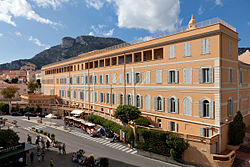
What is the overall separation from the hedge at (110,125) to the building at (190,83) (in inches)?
151

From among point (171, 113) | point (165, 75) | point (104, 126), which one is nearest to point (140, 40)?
point (165, 75)

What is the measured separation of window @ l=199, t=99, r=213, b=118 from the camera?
22.3 meters

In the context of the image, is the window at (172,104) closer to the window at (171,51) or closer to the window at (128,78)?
the window at (171,51)

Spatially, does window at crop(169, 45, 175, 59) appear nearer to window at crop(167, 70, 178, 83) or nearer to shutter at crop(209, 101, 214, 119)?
window at crop(167, 70, 178, 83)

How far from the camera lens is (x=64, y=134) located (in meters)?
32.8

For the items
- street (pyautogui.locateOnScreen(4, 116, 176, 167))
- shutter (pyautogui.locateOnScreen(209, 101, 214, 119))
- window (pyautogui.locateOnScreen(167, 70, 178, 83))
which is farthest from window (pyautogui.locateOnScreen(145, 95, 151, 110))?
shutter (pyautogui.locateOnScreen(209, 101, 214, 119))

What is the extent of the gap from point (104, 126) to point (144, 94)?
10401mm

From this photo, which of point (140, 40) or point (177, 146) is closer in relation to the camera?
point (177, 146)

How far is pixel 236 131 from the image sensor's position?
2270 centimetres

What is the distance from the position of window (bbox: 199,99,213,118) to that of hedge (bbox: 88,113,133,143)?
1064 cm

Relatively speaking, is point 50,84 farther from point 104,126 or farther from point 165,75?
point 165,75

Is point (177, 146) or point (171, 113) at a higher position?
point (171, 113)

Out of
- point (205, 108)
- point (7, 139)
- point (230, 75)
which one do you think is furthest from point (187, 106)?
point (7, 139)

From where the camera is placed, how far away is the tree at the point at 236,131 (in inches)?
889
